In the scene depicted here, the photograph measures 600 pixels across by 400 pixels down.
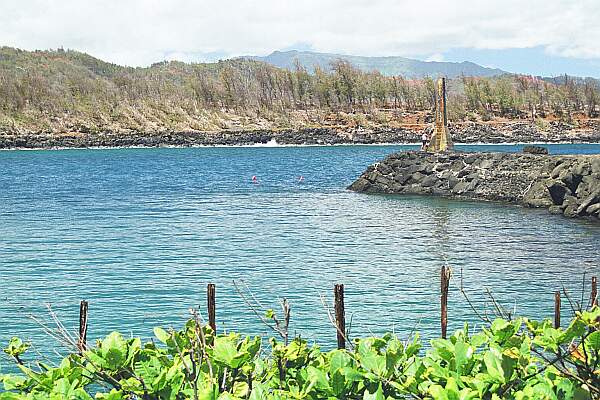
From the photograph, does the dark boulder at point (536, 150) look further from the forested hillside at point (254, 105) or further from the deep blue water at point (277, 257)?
the forested hillside at point (254, 105)

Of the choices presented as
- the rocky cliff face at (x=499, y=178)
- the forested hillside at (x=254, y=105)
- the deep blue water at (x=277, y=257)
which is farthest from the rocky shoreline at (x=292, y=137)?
the deep blue water at (x=277, y=257)

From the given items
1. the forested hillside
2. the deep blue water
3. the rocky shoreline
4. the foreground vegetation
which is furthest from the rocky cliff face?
the forested hillside

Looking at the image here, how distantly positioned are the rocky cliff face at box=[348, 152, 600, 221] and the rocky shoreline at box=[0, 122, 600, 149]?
10495cm

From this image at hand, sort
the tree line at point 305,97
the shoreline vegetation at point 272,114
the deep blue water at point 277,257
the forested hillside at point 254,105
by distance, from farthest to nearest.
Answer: the tree line at point 305,97, the forested hillside at point 254,105, the shoreline vegetation at point 272,114, the deep blue water at point 277,257

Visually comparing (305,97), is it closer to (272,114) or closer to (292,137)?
(272,114)

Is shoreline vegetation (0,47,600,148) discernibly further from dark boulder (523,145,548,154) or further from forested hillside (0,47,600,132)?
dark boulder (523,145,548,154)

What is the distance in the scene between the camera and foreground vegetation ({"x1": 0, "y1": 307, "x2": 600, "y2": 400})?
5.02 m

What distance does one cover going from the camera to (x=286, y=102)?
195 meters

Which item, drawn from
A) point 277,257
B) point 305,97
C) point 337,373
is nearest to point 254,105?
point 305,97

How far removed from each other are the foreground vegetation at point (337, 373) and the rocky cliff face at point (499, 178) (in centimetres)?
3084

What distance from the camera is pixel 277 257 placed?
2567cm

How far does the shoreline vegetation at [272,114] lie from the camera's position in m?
162

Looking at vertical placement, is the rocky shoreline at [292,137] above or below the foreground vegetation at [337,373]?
below

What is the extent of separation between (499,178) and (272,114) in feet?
470
